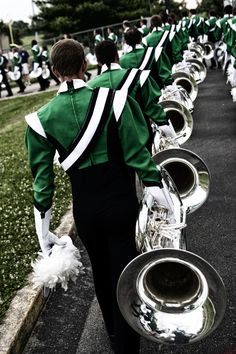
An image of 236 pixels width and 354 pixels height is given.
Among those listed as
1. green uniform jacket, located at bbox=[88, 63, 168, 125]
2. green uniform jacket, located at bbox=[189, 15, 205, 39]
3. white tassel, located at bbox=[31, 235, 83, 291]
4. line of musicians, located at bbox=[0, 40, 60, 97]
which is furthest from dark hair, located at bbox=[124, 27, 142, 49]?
line of musicians, located at bbox=[0, 40, 60, 97]

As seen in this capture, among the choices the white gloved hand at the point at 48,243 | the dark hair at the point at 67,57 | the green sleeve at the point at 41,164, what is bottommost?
the white gloved hand at the point at 48,243

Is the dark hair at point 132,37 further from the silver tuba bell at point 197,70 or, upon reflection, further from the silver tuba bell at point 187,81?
the silver tuba bell at point 197,70

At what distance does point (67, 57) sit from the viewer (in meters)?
2.67

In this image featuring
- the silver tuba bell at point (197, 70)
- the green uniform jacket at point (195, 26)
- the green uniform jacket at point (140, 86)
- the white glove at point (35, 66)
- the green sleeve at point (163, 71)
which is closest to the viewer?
the green uniform jacket at point (140, 86)

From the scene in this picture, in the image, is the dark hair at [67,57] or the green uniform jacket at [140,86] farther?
the green uniform jacket at [140,86]

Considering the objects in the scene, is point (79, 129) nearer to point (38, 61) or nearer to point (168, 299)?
point (168, 299)

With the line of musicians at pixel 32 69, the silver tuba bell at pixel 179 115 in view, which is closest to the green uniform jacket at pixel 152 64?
the silver tuba bell at pixel 179 115

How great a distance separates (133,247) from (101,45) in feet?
6.77

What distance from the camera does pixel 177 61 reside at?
1064cm

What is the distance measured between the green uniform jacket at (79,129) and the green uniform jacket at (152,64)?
3.55 m

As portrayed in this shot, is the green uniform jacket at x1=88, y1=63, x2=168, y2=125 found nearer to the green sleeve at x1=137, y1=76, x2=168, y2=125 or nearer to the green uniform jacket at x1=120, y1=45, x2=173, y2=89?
the green sleeve at x1=137, y1=76, x2=168, y2=125

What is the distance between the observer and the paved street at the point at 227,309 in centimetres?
346

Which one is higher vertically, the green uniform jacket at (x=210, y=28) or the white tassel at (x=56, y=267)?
the white tassel at (x=56, y=267)

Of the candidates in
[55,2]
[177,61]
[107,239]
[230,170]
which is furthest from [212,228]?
[55,2]
